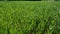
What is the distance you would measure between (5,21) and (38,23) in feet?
1.58

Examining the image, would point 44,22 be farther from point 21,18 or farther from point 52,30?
point 21,18

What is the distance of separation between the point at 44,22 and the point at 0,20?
2.14ft

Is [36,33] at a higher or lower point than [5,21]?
lower

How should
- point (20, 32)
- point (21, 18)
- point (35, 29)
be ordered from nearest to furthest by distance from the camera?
point (20, 32)
point (35, 29)
point (21, 18)

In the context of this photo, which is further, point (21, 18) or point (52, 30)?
point (21, 18)

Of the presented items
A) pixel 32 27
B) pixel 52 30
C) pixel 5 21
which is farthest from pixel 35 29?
pixel 5 21

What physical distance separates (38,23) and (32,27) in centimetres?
12

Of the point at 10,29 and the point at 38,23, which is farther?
the point at 38,23

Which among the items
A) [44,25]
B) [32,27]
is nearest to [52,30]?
[44,25]

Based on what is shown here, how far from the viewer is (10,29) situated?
238 cm

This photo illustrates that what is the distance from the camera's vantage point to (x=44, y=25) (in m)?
2.53

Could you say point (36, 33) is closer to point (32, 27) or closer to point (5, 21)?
point (32, 27)

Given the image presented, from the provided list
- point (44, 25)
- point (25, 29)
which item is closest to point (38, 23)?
point (44, 25)

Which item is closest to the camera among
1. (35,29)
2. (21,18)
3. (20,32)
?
(20,32)
